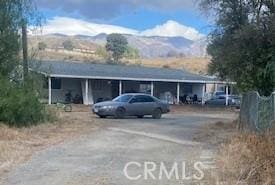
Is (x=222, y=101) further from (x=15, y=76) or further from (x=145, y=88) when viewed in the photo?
(x=15, y=76)

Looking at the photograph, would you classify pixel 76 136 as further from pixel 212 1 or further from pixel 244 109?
pixel 212 1

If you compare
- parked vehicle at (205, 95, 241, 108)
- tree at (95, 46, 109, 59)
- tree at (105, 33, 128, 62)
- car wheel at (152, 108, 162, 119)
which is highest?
tree at (105, 33, 128, 62)

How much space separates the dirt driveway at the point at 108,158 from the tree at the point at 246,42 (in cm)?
434

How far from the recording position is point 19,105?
22062 mm

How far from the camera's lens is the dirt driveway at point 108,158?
10.4m

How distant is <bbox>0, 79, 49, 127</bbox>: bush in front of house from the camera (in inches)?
841

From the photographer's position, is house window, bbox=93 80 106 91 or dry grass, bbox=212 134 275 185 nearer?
dry grass, bbox=212 134 275 185

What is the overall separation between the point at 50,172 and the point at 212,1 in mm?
17318

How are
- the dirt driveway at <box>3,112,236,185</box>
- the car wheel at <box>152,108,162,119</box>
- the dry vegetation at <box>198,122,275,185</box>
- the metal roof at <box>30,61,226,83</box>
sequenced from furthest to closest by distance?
the metal roof at <box>30,61,226,83</box>
the car wheel at <box>152,108,162,119</box>
the dirt driveway at <box>3,112,236,185</box>
the dry vegetation at <box>198,122,275,185</box>

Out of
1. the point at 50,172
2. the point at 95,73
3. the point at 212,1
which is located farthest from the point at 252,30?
the point at 95,73

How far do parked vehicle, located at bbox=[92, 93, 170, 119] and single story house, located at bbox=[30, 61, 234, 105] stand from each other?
478 inches

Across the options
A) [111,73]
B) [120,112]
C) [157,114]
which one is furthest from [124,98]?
[111,73]


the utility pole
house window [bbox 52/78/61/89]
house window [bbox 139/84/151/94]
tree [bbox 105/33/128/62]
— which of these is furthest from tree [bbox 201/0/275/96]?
tree [bbox 105/33/128/62]

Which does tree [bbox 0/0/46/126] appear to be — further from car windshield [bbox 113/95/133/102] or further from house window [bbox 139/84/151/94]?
house window [bbox 139/84/151/94]
